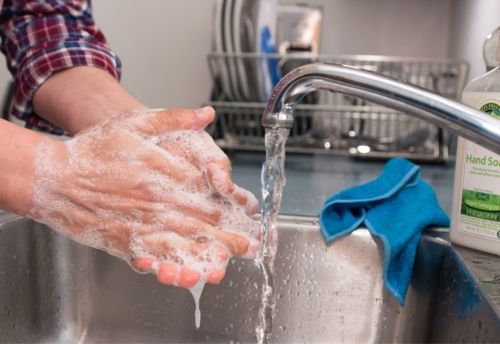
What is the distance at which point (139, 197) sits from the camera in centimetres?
51

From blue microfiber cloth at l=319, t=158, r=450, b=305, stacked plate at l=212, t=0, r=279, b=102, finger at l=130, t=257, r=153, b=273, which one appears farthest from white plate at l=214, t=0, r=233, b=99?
finger at l=130, t=257, r=153, b=273

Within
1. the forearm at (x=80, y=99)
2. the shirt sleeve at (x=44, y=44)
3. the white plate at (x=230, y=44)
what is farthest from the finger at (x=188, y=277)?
the white plate at (x=230, y=44)

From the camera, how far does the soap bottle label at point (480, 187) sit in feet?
1.94

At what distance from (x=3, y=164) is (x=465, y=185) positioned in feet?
1.49

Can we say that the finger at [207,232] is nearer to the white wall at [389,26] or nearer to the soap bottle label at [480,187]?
the soap bottle label at [480,187]

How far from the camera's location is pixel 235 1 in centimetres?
134

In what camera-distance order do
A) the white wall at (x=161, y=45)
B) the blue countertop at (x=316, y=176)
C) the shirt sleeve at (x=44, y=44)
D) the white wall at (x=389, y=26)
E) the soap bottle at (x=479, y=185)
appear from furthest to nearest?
1. the white wall at (x=389, y=26)
2. the white wall at (x=161, y=45)
3. the blue countertop at (x=316, y=176)
4. the shirt sleeve at (x=44, y=44)
5. the soap bottle at (x=479, y=185)

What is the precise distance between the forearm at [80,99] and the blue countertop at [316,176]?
10.4 inches

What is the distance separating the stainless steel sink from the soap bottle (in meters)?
0.04

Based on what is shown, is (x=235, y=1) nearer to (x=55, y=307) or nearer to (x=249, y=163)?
(x=249, y=163)

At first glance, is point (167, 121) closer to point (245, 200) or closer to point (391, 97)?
point (245, 200)

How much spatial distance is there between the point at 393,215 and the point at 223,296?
24cm

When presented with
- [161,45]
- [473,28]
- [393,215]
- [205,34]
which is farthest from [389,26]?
[393,215]

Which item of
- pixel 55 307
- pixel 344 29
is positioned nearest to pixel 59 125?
pixel 55 307
